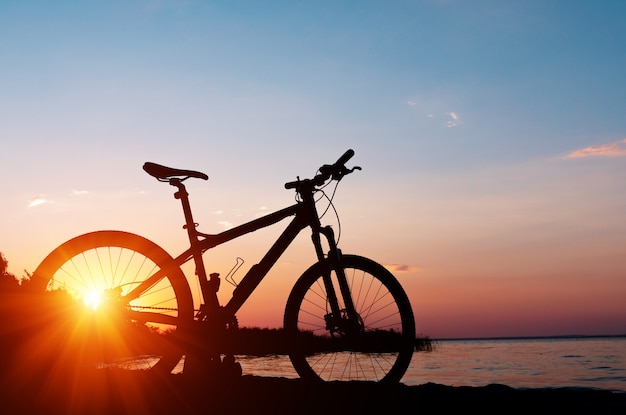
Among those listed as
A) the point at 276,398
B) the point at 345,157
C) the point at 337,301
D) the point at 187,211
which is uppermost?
the point at 345,157

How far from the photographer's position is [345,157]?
5875 mm

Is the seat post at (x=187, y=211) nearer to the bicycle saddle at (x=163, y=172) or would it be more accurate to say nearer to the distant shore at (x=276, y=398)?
the bicycle saddle at (x=163, y=172)

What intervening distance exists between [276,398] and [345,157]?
2.35 m

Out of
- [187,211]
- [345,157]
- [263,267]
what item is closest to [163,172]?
[187,211]

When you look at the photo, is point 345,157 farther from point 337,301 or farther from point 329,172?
point 337,301

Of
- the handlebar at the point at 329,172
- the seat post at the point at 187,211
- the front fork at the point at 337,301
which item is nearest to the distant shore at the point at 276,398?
the front fork at the point at 337,301

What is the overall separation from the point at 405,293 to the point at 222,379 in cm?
185

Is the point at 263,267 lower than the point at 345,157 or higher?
lower

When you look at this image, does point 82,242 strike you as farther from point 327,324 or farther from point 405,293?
point 405,293

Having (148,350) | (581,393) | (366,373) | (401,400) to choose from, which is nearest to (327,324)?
(366,373)

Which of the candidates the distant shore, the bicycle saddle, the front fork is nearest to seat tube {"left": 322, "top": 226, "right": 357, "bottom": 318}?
the front fork

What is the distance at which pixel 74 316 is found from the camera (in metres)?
5.63

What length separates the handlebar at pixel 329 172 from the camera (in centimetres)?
587

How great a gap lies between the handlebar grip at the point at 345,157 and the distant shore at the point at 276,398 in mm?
2073
